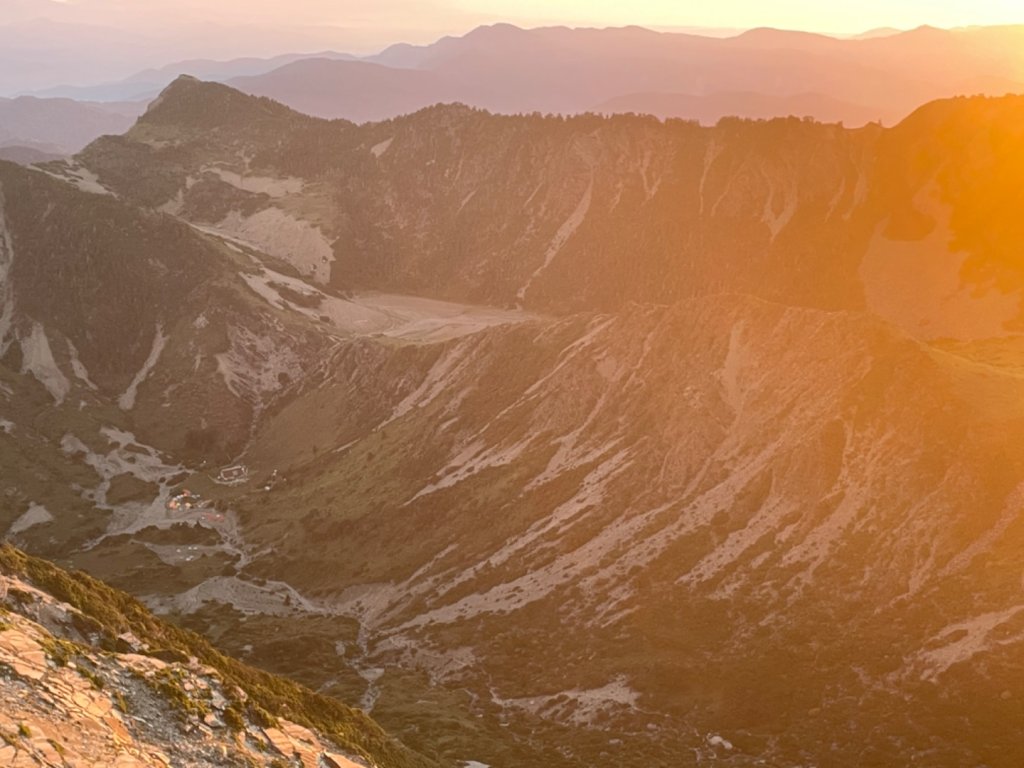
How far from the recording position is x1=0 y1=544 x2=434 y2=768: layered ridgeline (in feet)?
119

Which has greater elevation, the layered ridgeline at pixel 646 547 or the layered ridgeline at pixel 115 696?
the layered ridgeline at pixel 115 696

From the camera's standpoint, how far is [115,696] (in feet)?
140

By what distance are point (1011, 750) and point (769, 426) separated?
196ft

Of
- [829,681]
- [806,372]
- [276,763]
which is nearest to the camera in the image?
[276,763]

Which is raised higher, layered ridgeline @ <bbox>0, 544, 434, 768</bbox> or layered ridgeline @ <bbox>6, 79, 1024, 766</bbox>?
layered ridgeline @ <bbox>0, 544, 434, 768</bbox>

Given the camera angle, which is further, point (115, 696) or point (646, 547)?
point (646, 547)

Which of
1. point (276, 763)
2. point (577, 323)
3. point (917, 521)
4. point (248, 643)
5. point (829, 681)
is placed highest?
point (577, 323)

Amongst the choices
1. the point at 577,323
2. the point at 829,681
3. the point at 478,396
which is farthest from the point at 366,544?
the point at 829,681

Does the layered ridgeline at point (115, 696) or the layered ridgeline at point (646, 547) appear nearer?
the layered ridgeline at point (115, 696)

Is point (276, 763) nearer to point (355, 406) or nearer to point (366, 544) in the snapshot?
point (366, 544)

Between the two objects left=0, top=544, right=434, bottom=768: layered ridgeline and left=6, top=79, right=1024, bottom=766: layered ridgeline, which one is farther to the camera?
left=6, top=79, right=1024, bottom=766: layered ridgeline

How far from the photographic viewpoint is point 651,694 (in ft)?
334

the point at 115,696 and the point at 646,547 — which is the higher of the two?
the point at 115,696

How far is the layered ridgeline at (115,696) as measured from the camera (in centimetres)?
3638
